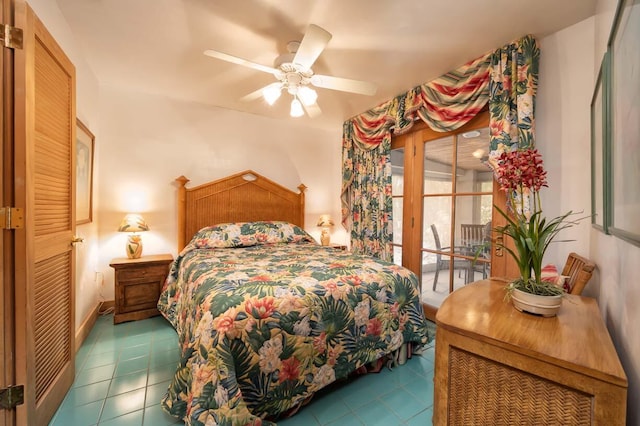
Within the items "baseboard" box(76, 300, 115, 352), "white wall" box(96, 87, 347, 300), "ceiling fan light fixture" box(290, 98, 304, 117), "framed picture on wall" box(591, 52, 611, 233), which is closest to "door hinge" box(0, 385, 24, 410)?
"baseboard" box(76, 300, 115, 352)

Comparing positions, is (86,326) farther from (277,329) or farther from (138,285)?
(277,329)

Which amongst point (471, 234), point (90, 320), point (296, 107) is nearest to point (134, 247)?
point (90, 320)

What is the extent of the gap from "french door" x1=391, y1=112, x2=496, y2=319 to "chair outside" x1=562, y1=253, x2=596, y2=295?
2.33ft

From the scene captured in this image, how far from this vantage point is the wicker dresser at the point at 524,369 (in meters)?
0.71

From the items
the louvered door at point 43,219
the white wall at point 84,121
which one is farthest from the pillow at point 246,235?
the louvered door at point 43,219

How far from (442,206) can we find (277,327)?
2.09 m

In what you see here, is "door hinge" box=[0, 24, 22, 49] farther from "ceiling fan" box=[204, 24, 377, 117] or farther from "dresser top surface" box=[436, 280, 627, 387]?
"dresser top surface" box=[436, 280, 627, 387]

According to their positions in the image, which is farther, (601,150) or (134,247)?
(134,247)

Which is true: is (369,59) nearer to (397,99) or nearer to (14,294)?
(397,99)

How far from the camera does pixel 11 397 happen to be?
1139 mm

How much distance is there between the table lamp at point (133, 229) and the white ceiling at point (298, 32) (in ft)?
4.61

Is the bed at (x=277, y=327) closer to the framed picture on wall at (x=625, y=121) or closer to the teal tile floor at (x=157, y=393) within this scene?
the teal tile floor at (x=157, y=393)

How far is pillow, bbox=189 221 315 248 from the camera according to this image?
9.44 feet

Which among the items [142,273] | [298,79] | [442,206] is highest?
[298,79]
